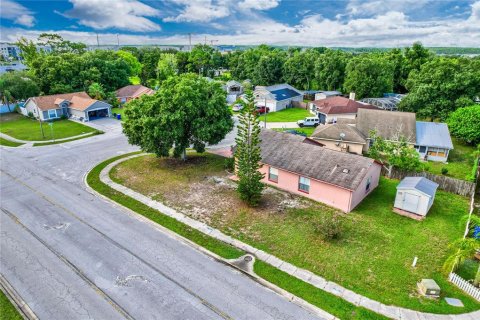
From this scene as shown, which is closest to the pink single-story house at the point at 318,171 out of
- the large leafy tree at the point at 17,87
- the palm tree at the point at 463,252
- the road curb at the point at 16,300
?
the palm tree at the point at 463,252

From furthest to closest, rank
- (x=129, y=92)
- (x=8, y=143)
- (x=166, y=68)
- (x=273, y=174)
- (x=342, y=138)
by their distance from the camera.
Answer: (x=166, y=68), (x=129, y=92), (x=8, y=143), (x=342, y=138), (x=273, y=174)

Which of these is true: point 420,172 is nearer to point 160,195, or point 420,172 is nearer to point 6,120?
point 160,195

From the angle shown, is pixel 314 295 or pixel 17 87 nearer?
pixel 314 295

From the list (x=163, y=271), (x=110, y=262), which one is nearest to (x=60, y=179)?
(x=110, y=262)

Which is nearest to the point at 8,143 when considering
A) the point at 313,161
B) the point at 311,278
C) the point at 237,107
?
the point at 237,107

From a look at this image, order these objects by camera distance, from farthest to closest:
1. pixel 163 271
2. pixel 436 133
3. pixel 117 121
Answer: pixel 117 121 < pixel 436 133 < pixel 163 271

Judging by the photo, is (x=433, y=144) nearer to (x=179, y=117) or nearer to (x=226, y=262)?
(x=179, y=117)

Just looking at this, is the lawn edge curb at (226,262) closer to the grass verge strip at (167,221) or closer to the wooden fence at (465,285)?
the grass verge strip at (167,221)
